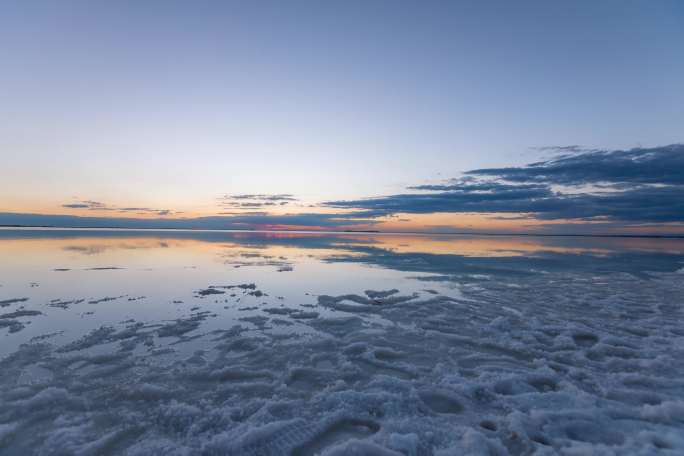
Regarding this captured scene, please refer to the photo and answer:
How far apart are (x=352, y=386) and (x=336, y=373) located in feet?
1.88

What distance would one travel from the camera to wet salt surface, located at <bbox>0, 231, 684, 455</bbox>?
442 centimetres

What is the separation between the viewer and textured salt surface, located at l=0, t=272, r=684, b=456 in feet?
14.3

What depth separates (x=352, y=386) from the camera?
5824mm

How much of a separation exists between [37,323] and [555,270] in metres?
23.8

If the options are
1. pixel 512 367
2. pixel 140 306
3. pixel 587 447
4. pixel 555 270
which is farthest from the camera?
pixel 555 270

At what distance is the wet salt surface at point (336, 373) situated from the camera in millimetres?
4418

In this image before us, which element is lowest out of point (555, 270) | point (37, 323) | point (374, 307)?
point (555, 270)

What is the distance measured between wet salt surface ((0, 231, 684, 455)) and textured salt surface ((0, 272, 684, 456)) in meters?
0.03

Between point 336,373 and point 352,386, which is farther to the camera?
point 336,373

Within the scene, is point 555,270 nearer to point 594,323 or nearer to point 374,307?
point 594,323

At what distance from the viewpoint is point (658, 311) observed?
10.9m

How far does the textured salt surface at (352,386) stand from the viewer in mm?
4359

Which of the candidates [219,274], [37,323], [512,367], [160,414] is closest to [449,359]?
[512,367]

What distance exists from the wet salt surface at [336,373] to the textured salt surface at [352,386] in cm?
3
